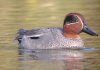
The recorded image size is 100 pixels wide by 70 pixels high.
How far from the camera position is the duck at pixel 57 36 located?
45.5 ft

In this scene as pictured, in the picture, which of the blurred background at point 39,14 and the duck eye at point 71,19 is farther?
the blurred background at point 39,14

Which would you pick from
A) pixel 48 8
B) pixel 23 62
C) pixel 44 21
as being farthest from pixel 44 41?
pixel 48 8

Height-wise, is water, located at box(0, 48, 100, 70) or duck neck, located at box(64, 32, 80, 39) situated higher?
water, located at box(0, 48, 100, 70)

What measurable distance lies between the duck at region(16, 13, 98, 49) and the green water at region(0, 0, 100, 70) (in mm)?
221

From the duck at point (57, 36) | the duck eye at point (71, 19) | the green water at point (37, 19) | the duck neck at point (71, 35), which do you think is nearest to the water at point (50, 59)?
the green water at point (37, 19)

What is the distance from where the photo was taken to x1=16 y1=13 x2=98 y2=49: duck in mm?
13867

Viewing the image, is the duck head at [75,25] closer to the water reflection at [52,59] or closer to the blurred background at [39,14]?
the blurred background at [39,14]

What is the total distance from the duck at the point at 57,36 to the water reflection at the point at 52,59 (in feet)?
0.77

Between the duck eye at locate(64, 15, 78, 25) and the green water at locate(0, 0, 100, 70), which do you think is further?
the duck eye at locate(64, 15, 78, 25)

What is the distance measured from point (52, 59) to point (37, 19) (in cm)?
472

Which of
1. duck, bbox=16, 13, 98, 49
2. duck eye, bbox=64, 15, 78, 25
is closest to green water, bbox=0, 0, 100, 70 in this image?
duck, bbox=16, 13, 98, 49

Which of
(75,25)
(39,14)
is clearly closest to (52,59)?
(75,25)

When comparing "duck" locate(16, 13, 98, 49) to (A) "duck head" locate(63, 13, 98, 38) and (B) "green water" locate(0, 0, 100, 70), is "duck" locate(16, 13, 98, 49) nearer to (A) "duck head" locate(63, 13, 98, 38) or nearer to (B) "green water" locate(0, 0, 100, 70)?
(A) "duck head" locate(63, 13, 98, 38)

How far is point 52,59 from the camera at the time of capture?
1257 centimetres
